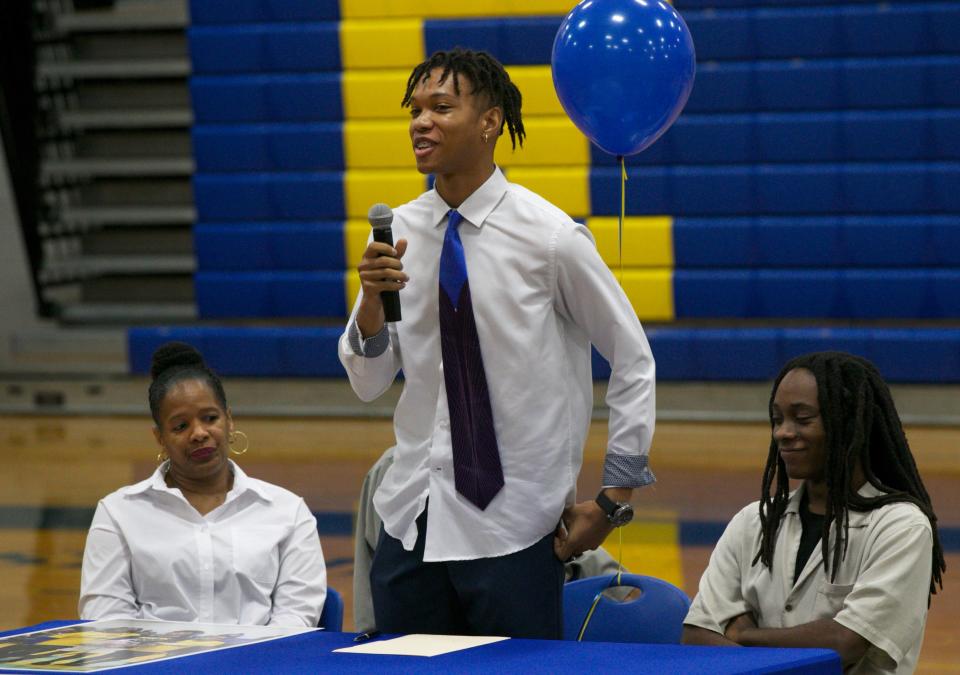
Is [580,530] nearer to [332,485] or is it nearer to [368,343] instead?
[368,343]

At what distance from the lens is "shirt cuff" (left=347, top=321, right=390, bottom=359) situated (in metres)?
2.26

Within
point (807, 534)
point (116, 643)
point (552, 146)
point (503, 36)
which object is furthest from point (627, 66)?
point (503, 36)

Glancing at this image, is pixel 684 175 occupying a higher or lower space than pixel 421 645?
higher

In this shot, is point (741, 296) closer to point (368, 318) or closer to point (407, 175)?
point (407, 175)

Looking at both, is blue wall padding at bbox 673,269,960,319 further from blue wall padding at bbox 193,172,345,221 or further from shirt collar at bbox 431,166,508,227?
shirt collar at bbox 431,166,508,227

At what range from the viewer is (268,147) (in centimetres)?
777

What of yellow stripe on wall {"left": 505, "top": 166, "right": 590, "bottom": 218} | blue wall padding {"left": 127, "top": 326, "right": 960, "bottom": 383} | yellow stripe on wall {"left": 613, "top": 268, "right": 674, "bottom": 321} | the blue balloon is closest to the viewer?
the blue balloon

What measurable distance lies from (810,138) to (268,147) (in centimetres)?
269

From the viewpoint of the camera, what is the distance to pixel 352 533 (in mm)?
5047

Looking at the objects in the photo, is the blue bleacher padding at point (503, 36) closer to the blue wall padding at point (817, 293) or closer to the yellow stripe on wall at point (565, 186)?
the yellow stripe on wall at point (565, 186)

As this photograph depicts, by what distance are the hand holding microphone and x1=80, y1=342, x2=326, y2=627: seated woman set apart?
56 cm

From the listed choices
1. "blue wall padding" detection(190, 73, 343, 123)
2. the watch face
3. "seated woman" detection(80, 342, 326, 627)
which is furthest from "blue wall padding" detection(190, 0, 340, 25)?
the watch face

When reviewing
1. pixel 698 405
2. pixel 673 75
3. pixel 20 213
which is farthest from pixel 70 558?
pixel 20 213

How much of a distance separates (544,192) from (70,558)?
332 cm
